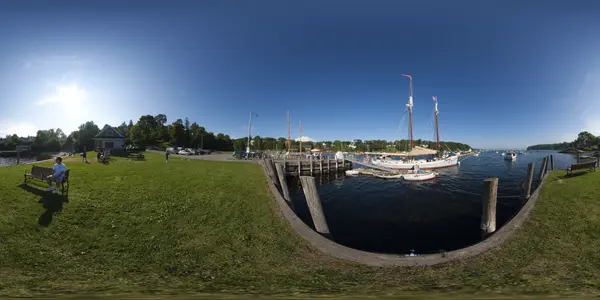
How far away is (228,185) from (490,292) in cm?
933

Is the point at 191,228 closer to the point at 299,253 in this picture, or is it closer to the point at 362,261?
the point at 299,253

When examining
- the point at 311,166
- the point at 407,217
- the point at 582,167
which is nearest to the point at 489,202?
the point at 407,217

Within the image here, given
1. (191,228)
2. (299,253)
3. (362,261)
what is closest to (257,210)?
(191,228)

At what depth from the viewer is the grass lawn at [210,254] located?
3473mm

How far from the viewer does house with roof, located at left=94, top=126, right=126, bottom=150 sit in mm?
12547

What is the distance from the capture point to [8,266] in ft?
12.2

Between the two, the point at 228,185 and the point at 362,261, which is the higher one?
the point at 228,185

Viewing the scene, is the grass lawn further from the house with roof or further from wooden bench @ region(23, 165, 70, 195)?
the house with roof

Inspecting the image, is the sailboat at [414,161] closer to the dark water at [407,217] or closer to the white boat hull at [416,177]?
the white boat hull at [416,177]

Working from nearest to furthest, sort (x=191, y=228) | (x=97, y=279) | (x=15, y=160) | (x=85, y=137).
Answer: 1. (x=97, y=279)
2. (x=191, y=228)
3. (x=15, y=160)
4. (x=85, y=137)

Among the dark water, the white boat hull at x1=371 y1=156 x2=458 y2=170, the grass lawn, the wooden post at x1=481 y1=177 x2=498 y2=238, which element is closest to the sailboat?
the white boat hull at x1=371 y1=156 x2=458 y2=170

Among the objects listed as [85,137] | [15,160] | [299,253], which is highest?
[85,137]

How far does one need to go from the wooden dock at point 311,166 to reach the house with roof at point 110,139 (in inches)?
611

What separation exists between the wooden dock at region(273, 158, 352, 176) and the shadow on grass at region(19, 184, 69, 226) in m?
20.2
